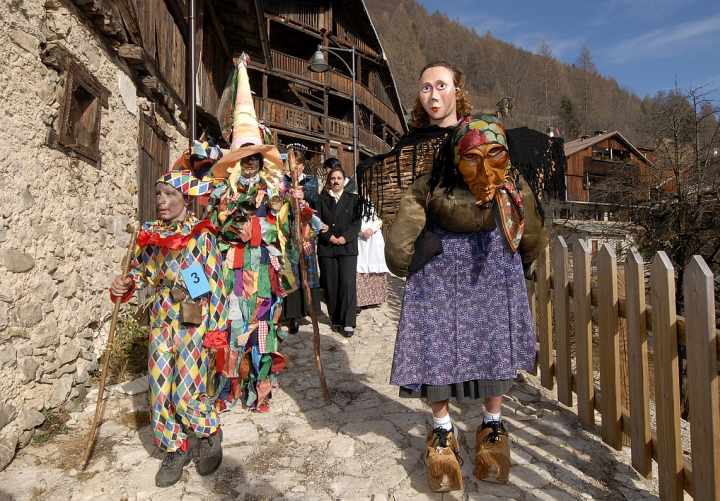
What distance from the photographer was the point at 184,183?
258cm

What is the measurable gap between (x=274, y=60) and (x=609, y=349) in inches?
801

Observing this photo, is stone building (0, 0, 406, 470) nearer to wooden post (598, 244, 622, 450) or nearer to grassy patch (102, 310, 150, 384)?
grassy patch (102, 310, 150, 384)

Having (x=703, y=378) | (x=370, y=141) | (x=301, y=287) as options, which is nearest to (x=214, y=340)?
(x=703, y=378)

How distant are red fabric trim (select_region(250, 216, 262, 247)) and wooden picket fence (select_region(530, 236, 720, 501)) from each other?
221 centimetres

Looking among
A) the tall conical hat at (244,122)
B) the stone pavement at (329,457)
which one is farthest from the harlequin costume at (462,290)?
the tall conical hat at (244,122)

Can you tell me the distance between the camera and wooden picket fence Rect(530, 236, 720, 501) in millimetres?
1952

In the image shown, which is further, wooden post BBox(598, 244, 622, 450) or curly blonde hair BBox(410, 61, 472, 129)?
wooden post BBox(598, 244, 622, 450)

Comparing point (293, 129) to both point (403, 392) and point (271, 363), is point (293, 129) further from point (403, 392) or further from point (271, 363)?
point (403, 392)

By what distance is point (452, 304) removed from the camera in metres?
2.25

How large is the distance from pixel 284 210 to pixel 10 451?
2.27 m

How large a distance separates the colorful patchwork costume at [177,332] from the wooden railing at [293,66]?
19.2 meters

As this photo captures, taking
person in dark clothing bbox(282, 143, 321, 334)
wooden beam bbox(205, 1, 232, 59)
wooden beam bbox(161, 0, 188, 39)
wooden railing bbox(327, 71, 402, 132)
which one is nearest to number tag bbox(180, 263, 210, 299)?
person in dark clothing bbox(282, 143, 321, 334)

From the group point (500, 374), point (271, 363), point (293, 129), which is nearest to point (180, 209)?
point (271, 363)

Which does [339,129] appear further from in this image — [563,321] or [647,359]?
[647,359]
